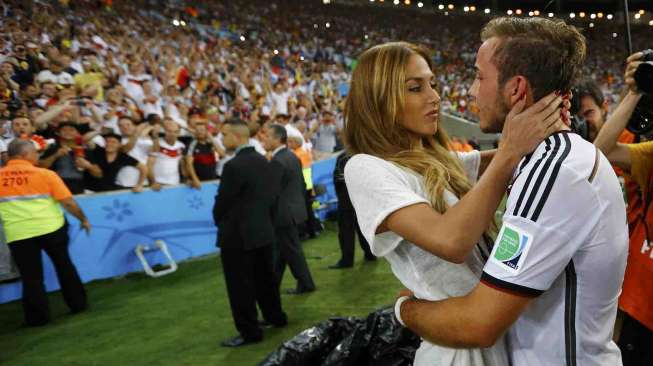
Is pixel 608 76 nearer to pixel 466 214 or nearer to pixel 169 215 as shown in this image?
pixel 169 215

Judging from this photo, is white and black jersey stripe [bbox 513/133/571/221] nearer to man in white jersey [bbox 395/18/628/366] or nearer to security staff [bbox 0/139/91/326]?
man in white jersey [bbox 395/18/628/366]

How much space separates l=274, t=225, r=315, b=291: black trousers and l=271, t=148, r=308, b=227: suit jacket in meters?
0.09

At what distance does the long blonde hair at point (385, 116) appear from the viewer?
56.9 inches

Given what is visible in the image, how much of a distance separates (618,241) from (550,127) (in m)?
0.27

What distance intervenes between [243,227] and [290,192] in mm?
1650

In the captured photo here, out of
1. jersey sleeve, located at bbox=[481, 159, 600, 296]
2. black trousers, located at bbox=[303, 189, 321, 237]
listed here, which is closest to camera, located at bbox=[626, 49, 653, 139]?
jersey sleeve, located at bbox=[481, 159, 600, 296]

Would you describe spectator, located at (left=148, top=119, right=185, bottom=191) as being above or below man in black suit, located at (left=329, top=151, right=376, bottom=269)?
above

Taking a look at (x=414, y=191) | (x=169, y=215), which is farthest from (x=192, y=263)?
(x=414, y=191)

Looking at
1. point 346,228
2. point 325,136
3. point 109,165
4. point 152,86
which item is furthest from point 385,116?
point 325,136

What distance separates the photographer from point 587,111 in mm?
3035

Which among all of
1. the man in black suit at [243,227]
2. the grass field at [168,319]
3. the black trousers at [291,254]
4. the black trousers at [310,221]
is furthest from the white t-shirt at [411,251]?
the black trousers at [310,221]

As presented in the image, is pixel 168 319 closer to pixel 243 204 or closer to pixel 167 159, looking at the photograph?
pixel 243 204

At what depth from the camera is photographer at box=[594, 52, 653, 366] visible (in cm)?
203

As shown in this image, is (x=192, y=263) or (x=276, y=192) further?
(x=192, y=263)
